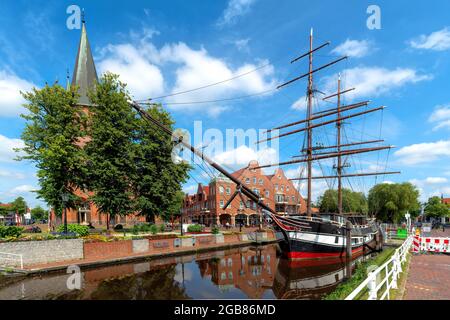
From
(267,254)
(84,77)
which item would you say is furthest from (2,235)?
(84,77)

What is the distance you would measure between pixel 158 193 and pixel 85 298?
1892 cm

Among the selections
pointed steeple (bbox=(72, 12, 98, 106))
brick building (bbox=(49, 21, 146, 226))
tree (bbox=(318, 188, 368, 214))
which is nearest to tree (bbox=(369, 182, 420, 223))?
tree (bbox=(318, 188, 368, 214))

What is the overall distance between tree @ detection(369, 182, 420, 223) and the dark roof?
60.1 meters

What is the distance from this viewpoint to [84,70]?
158 feet

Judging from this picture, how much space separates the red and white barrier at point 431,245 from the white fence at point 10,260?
25.5 meters

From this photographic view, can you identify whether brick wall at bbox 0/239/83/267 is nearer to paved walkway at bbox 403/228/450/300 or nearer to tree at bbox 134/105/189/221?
tree at bbox 134/105/189/221

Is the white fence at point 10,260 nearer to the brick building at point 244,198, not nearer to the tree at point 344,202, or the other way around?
the brick building at point 244,198

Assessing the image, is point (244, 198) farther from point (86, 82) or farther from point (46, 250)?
point (46, 250)

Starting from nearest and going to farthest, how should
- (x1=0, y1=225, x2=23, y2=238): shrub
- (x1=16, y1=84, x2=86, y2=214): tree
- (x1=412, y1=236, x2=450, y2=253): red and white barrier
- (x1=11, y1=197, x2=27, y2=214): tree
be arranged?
(x1=412, y1=236, x2=450, y2=253): red and white barrier → (x1=0, y1=225, x2=23, y2=238): shrub → (x1=16, y1=84, x2=86, y2=214): tree → (x1=11, y1=197, x2=27, y2=214): tree

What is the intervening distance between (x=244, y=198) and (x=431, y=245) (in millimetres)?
39879

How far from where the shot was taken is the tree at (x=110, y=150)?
92.3 ft

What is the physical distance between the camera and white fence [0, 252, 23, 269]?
1634cm

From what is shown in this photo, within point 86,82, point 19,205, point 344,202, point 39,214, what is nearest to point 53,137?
point 86,82
